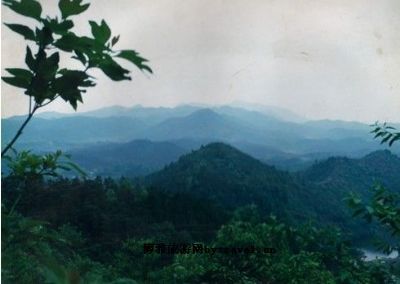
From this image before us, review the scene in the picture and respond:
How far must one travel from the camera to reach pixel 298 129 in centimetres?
252

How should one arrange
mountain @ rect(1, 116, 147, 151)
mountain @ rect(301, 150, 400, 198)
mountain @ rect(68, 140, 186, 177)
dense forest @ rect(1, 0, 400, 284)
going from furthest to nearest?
mountain @ rect(301, 150, 400, 198) → mountain @ rect(68, 140, 186, 177) → mountain @ rect(1, 116, 147, 151) → dense forest @ rect(1, 0, 400, 284)

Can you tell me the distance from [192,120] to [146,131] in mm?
309

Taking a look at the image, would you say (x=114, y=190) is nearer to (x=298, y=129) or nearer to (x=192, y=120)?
(x=192, y=120)

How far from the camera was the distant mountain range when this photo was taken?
2156 millimetres

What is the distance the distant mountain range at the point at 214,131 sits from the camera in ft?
7.07

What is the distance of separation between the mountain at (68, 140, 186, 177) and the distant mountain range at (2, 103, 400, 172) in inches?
0.8

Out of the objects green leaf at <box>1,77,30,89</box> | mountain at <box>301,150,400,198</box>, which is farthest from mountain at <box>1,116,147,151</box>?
green leaf at <box>1,77,30,89</box>

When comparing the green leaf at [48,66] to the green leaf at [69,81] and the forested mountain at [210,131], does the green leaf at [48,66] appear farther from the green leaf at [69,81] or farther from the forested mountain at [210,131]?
the forested mountain at [210,131]

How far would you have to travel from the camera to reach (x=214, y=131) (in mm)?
2350

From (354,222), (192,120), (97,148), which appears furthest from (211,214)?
(354,222)

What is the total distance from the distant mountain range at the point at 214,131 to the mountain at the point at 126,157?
21 millimetres

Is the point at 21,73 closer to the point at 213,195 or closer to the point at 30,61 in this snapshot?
the point at 30,61

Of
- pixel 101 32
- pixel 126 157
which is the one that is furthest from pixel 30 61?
pixel 126 157

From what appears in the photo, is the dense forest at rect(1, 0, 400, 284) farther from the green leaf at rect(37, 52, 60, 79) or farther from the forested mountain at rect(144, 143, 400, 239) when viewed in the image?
the green leaf at rect(37, 52, 60, 79)
